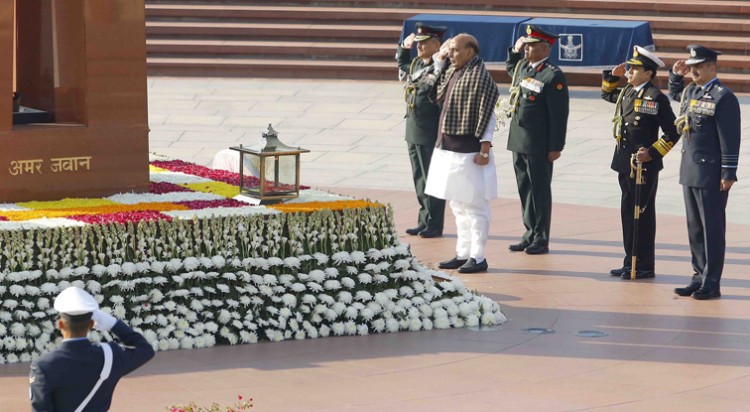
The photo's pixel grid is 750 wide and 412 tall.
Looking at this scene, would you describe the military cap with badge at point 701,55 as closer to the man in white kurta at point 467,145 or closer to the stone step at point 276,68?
the man in white kurta at point 467,145

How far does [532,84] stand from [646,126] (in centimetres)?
112

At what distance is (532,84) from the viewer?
408 inches

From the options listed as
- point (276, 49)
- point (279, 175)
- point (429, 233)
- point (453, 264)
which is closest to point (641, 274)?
point (453, 264)

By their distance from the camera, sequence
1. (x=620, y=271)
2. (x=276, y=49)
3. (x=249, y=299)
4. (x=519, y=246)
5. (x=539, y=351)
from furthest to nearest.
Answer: (x=276, y=49)
(x=519, y=246)
(x=620, y=271)
(x=249, y=299)
(x=539, y=351)

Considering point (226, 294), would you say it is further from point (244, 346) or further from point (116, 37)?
point (116, 37)

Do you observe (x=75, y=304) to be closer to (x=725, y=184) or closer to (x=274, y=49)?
(x=725, y=184)

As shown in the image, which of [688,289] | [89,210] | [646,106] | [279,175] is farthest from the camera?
[646,106]

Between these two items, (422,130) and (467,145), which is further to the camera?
(422,130)

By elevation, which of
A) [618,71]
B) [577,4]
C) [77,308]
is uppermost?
[577,4]

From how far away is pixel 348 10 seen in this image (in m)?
22.1

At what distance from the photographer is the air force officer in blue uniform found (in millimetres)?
4645

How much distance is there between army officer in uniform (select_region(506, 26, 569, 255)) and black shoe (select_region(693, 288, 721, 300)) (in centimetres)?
168

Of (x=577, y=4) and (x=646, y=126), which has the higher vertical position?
(x=577, y=4)

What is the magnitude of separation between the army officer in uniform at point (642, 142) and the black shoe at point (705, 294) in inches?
26.2
